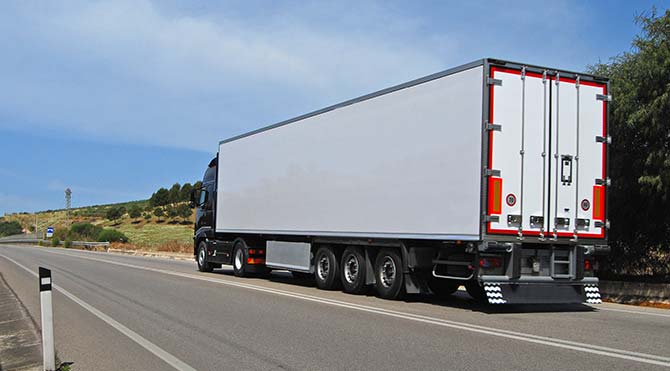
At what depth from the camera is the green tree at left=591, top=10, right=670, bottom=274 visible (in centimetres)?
1299

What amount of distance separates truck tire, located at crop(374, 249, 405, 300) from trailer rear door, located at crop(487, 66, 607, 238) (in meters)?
2.61

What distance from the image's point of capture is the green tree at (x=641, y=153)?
42.6 ft

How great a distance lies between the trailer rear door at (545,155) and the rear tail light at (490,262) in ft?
1.66

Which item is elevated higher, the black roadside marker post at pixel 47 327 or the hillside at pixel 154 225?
the black roadside marker post at pixel 47 327

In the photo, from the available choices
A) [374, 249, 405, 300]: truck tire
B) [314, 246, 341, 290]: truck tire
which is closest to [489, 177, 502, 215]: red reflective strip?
[374, 249, 405, 300]: truck tire

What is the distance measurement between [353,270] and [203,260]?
9.72 m

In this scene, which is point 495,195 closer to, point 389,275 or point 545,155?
point 545,155

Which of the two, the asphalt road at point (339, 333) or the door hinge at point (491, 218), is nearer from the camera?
the asphalt road at point (339, 333)

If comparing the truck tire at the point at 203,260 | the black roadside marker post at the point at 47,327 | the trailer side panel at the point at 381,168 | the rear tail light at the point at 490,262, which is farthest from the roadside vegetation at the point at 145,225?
the black roadside marker post at the point at 47,327

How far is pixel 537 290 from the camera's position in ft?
37.1

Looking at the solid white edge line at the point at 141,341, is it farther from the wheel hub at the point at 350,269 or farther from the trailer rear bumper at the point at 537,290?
the trailer rear bumper at the point at 537,290

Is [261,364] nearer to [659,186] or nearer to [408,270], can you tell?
[408,270]

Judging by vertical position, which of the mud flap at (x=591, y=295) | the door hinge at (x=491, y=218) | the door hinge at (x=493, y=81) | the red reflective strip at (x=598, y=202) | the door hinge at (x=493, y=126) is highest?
the door hinge at (x=493, y=81)

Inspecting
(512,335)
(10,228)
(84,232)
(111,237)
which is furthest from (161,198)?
(512,335)
